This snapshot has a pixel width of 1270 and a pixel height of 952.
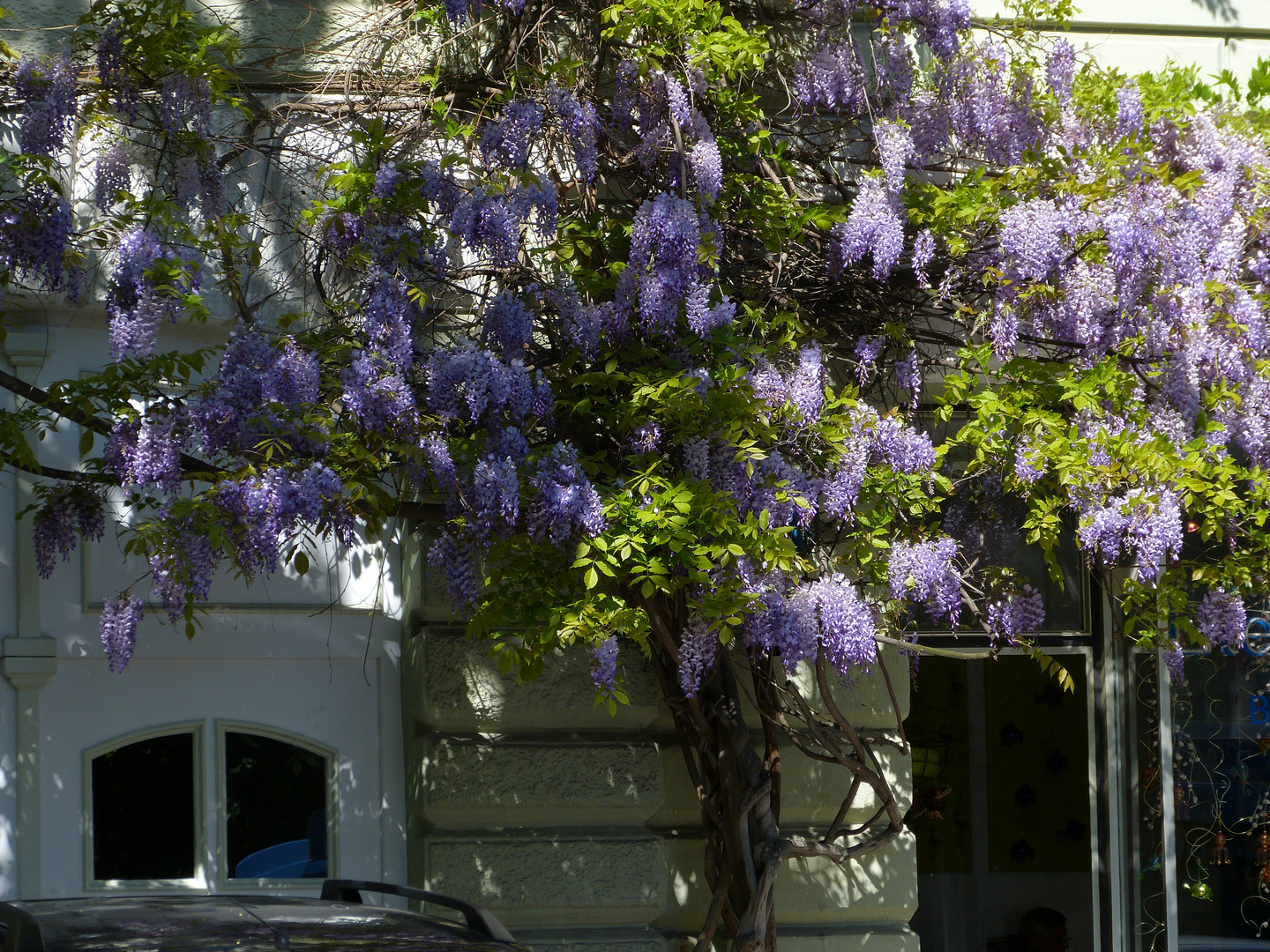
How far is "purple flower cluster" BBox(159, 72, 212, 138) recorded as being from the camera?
501 cm

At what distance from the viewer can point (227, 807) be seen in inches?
213

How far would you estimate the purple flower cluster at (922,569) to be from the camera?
5023mm

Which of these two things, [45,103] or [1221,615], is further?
[1221,615]

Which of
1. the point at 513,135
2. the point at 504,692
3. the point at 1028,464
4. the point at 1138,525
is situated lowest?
the point at 504,692

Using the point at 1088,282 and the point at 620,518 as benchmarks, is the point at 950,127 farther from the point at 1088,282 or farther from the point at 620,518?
the point at 620,518

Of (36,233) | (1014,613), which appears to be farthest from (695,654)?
(36,233)

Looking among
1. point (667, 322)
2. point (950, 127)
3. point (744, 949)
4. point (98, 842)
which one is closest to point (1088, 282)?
point (950, 127)

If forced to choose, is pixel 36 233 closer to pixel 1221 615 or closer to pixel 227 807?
pixel 227 807

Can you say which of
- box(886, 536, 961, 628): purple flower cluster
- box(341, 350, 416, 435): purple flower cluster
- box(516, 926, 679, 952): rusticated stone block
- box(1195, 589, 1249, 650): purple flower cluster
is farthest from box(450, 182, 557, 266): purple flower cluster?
box(1195, 589, 1249, 650): purple flower cluster

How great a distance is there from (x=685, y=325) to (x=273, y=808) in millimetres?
2484

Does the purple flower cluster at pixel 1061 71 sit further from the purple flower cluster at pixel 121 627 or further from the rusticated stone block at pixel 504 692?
the purple flower cluster at pixel 121 627

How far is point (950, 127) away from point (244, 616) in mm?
3473

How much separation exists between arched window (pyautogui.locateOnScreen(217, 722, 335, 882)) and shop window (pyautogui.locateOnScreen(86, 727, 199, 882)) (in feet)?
0.45

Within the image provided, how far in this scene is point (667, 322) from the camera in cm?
489
